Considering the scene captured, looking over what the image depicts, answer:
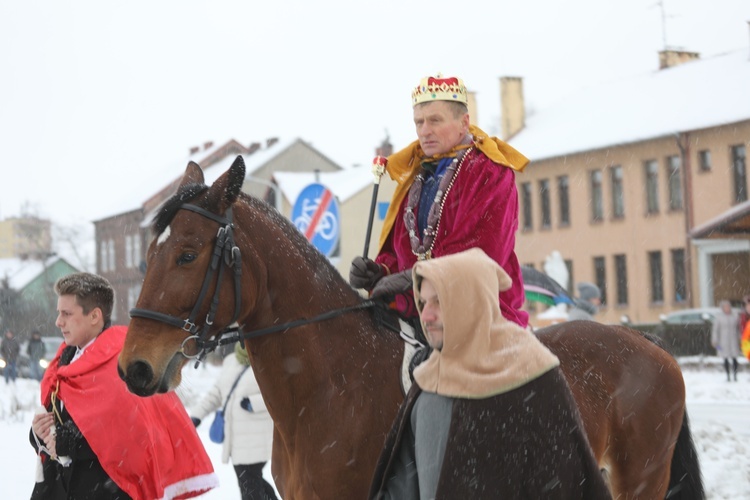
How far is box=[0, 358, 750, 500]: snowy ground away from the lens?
9.86 meters

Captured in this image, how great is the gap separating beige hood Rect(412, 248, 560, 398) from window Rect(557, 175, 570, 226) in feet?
150

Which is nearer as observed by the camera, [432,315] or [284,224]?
A: [432,315]

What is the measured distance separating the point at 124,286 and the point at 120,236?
15.3 feet

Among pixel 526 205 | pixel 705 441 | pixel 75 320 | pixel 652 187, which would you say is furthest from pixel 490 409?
pixel 526 205

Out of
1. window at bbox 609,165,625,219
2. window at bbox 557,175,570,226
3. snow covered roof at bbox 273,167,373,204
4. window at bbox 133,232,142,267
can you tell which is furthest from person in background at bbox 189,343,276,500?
window at bbox 133,232,142,267

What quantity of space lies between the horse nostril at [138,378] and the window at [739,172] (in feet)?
126

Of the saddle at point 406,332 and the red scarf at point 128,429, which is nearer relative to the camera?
the saddle at point 406,332

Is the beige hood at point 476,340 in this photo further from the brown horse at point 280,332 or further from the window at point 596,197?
the window at point 596,197

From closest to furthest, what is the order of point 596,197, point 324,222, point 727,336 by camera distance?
point 324,222 < point 727,336 < point 596,197

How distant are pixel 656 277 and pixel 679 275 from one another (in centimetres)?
156

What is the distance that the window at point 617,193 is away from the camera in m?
45.6

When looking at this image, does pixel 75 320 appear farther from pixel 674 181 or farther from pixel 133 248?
pixel 133 248

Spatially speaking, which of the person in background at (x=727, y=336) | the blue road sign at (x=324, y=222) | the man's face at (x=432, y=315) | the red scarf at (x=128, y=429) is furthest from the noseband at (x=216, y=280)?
the person in background at (x=727, y=336)

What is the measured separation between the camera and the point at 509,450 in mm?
3461
